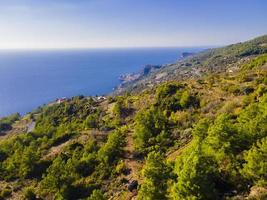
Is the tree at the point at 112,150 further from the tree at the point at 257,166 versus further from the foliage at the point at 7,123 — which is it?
the foliage at the point at 7,123

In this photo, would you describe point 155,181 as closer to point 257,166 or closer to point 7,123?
point 257,166

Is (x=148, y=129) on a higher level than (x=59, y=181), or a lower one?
higher

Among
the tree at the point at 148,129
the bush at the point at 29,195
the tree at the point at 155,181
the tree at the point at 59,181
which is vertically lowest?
the bush at the point at 29,195

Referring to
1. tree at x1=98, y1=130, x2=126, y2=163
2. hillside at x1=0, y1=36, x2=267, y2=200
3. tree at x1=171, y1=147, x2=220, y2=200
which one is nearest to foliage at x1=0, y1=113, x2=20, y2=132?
hillside at x1=0, y1=36, x2=267, y2=200

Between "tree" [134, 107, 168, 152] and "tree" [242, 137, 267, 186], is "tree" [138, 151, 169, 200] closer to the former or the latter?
"tree" [242, 137, 267, 186]

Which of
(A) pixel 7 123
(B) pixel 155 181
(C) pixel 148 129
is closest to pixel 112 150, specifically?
(C) pixel 148 129

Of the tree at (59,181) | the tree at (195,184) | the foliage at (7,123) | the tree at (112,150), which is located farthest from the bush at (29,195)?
the foliage at (7,123)

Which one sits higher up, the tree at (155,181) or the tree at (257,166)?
the tree at (257,166)
